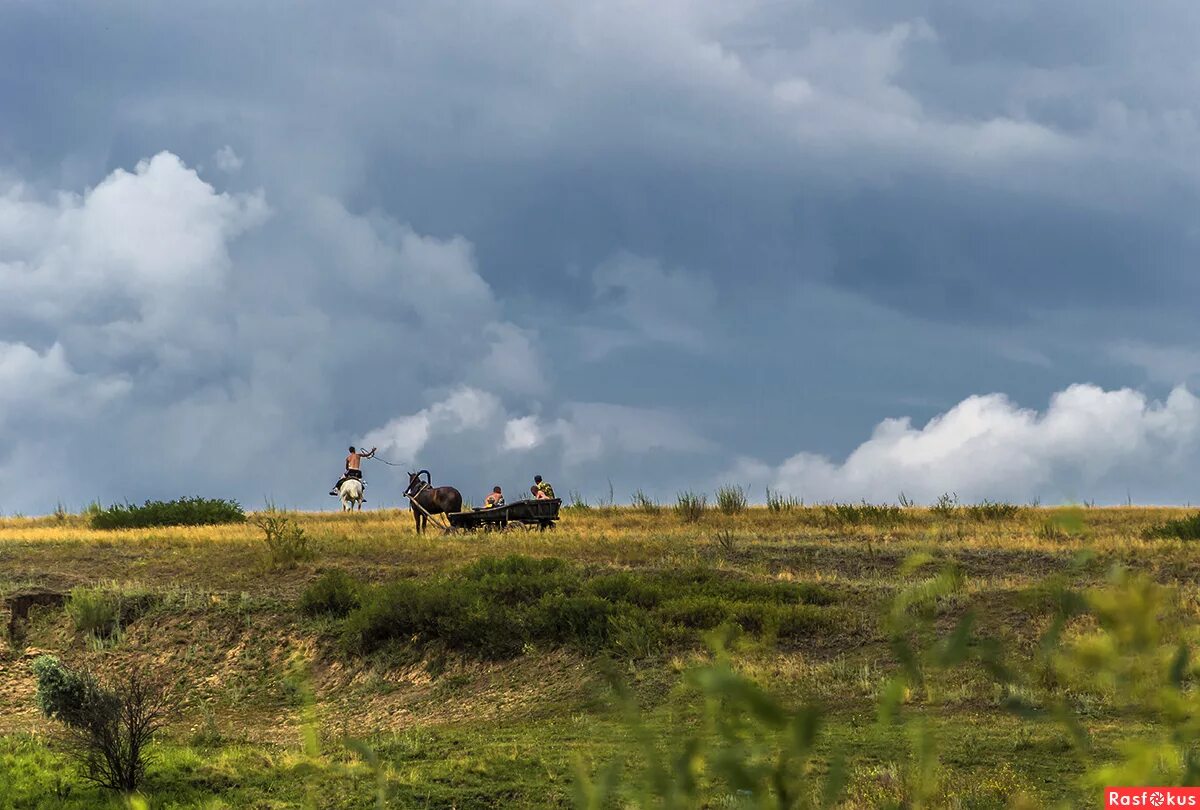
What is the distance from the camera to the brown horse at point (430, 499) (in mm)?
31047

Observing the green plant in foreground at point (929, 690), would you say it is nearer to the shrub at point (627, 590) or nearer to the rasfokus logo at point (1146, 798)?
the rasfokus logo at point (1146, 798)

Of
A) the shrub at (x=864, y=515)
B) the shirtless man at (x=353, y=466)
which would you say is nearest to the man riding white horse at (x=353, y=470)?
the shirtless man at (x=353, y=466)

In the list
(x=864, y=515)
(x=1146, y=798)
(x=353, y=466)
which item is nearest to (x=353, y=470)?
(x=353, y=466)

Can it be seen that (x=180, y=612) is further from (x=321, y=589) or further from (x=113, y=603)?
(x=321, y=589)

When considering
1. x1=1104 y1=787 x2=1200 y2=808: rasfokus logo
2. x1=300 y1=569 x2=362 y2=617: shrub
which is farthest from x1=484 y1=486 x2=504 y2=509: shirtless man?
x1=1104 y1=787 x2=1200 y2=808: rasfokus logo

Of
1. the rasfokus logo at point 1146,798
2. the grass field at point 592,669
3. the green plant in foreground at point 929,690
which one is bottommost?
the grass field at point 592,669

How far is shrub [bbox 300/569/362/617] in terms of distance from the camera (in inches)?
704

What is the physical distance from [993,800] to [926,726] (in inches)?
275

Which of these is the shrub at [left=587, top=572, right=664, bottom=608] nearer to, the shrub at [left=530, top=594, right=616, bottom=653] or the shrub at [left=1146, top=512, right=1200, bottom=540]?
the shrub at [left=530, top=594, right=616, bottom=653]

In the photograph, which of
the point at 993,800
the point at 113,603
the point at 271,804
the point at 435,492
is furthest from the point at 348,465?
the point at 993,800

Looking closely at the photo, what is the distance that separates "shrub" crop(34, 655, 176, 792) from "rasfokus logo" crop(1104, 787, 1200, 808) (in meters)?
9.49

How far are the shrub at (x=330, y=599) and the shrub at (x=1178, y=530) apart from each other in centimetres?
1774

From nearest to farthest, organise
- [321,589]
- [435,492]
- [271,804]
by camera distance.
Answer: [271,804]
[321,589]
[435,492]

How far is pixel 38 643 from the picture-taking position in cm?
1811
